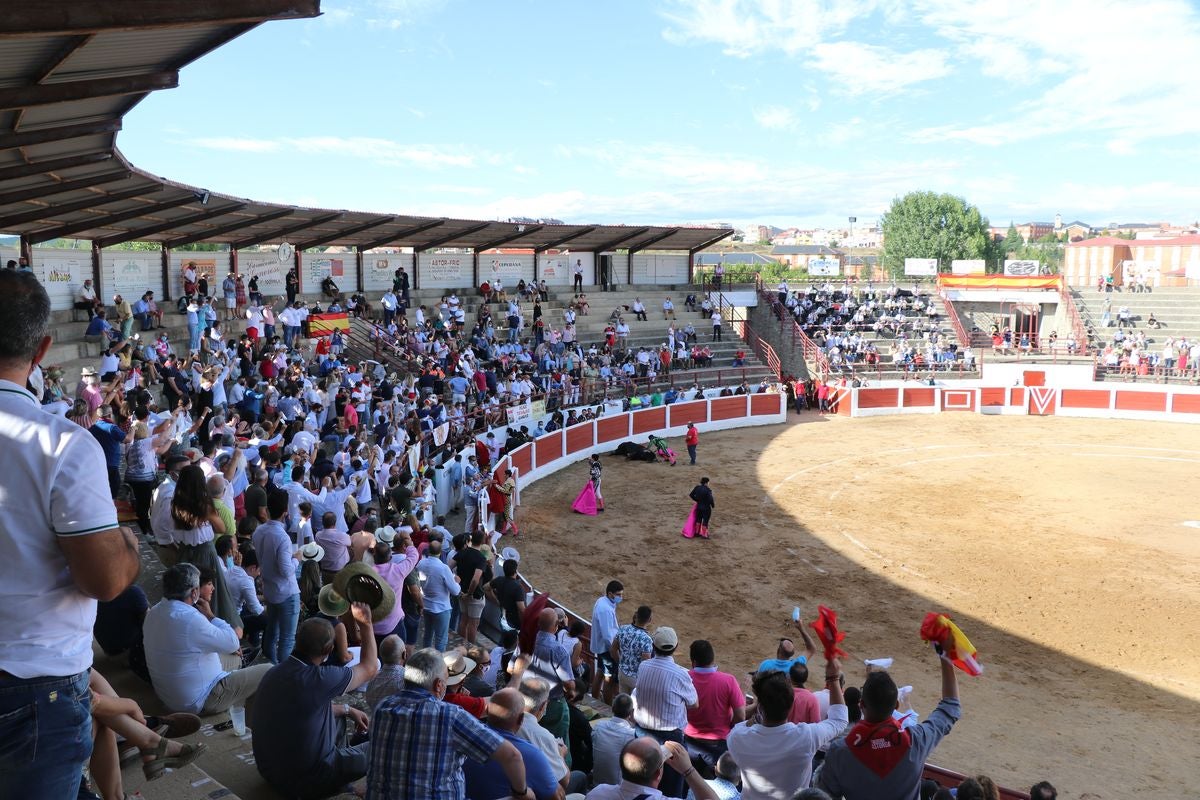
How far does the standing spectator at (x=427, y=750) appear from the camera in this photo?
11.8 ft

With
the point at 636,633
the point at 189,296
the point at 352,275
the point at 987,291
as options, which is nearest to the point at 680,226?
the point at 352,275

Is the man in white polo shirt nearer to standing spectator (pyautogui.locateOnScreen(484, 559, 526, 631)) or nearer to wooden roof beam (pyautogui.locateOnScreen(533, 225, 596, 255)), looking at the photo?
standing spectator (pyautogui.locateOnScreen(484, 559, 526, 631))

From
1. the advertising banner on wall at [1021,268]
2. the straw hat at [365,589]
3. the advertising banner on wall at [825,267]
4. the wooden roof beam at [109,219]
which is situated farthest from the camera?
the advertising banner on wall at [825,267]

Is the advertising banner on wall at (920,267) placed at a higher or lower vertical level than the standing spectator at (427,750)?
higher

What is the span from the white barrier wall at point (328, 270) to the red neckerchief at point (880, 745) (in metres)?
28.0

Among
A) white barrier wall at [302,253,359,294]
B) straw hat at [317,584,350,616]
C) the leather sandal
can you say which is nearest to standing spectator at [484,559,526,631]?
straw hat at [317,584,350,616]

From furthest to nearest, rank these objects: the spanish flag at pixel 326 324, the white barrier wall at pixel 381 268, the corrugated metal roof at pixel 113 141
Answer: the white barrier wall at pixel 381 268
the spanish flag at pixel 326 324
the corrugated metal roof at pixel 113 141

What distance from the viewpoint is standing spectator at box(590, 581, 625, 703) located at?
9086 mm

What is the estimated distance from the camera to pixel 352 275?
103 feet

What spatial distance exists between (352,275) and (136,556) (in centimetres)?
3045

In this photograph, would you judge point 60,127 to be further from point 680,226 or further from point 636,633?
point 680,226

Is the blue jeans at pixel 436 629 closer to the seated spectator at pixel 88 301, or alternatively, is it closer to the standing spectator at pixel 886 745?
the standing spectator at pixel 886 745

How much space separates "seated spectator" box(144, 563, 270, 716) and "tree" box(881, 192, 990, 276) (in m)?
93.5

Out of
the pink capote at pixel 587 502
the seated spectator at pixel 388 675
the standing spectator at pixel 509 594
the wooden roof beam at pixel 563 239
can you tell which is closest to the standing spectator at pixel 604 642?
the standing spectator at pixel 509 594
